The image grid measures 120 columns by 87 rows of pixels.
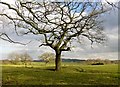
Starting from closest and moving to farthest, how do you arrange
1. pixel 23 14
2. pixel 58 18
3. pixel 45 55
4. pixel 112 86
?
pixel 112 86
pixel 23 14
pixel 58 18
pixel 45 55

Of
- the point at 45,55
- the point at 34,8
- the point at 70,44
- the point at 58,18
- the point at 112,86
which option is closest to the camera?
the point at 112,86

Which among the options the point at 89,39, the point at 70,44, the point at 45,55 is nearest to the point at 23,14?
the point at 45,55

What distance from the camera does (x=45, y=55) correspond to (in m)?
20.4

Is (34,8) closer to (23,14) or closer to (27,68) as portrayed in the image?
(23,14)

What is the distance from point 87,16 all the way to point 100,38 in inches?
93.4

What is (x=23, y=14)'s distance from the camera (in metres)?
16.3

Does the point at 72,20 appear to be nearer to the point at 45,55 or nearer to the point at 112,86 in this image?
the point at 45,55

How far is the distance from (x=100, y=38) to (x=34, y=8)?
29.7ft

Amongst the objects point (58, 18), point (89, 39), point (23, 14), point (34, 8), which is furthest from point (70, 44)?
point (34, 8)

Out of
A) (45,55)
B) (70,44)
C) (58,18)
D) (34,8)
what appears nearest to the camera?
(34,8)

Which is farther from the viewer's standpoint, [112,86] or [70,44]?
[70,44]

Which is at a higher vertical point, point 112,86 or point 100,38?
point 100,38

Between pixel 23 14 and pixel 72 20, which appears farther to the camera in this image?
pixel 72 20

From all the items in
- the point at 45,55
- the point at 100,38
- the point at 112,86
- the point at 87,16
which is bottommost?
the point at 112,86
